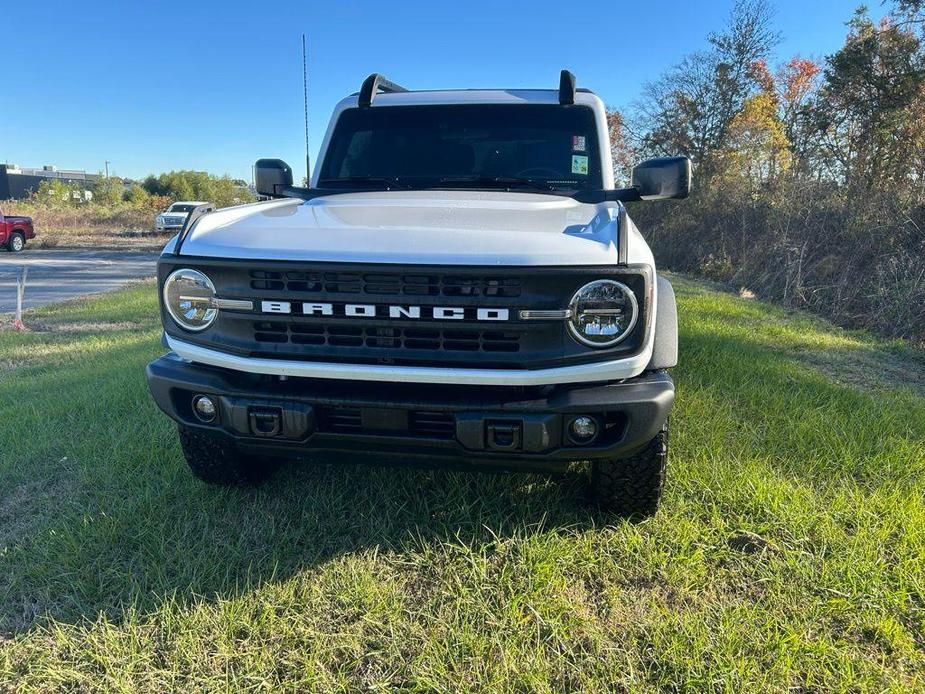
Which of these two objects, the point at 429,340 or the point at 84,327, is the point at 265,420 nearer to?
the point at 429,340

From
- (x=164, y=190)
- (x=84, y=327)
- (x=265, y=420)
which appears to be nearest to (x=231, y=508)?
(x=265, y=420)

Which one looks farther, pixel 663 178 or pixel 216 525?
pixel 663 178

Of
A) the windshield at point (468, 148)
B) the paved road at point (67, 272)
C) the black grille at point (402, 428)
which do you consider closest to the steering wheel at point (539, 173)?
the windshield at point (468, 148)

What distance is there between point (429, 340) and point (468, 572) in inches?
36.3

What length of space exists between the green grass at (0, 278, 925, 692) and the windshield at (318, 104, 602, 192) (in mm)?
1562

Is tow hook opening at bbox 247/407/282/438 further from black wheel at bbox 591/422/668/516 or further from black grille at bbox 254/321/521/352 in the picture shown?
black wheel at bbox 591/422/668/516

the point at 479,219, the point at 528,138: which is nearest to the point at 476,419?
the point at 479,219

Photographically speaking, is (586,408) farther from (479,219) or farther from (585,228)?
(479,219)

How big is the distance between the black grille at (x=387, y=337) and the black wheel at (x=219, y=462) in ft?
2.14

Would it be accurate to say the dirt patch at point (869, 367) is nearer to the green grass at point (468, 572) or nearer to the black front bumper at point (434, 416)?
the green grass at point (468, 572)

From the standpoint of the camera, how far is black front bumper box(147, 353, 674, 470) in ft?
6.49

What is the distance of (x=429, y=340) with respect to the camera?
6.71 ft

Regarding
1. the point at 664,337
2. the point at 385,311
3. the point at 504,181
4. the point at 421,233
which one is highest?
the point at 504,181

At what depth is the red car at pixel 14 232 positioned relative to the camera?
65.4ft
